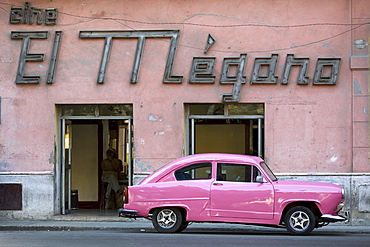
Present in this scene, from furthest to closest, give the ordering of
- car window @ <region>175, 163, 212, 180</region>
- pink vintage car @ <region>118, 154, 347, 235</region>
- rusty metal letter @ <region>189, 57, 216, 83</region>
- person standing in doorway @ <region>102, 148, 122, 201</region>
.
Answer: person standing in doorway @ <region>102, 148, 122, 201</region> < rusty metal letter @ <region>189, 57, 216, 83</region> < car window @ <region>175, 163, 212, 180</region> < pink vintage car @ <region>118, 154, 347, 235</region>

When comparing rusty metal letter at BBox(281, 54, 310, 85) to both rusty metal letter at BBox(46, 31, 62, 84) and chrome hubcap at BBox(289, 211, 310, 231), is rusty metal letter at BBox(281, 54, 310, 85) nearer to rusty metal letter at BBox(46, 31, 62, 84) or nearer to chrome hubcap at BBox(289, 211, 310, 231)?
chrome hubcap at BBox(289, 211, 310, 231)

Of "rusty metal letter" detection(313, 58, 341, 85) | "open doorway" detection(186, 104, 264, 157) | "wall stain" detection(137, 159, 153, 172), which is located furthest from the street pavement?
"rusty metal letter" detection(313, 58, 341, 85)

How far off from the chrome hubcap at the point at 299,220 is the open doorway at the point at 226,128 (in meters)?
4.00

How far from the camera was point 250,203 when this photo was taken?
44.2ft

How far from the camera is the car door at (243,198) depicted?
44.2ft

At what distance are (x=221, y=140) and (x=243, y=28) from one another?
112 inches

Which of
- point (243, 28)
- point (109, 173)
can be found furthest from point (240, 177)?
point (109, 173)

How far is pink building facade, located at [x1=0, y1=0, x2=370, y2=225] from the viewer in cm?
1695

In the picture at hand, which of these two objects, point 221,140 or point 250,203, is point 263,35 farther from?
point 250,203

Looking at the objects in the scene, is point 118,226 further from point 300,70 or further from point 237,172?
point 300,70

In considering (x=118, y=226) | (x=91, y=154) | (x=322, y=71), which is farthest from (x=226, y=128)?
(x=91, y=154)

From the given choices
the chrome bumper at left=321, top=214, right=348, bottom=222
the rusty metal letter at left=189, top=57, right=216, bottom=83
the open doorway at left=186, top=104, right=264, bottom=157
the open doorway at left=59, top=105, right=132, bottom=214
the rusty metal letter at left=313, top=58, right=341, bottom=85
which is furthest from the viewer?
the open doorway at left=59, top=105, right=132, bottom=214

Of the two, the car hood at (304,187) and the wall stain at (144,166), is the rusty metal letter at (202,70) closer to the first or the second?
the wall stain at (144,166)

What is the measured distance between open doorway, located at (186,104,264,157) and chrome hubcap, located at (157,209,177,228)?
399cm
